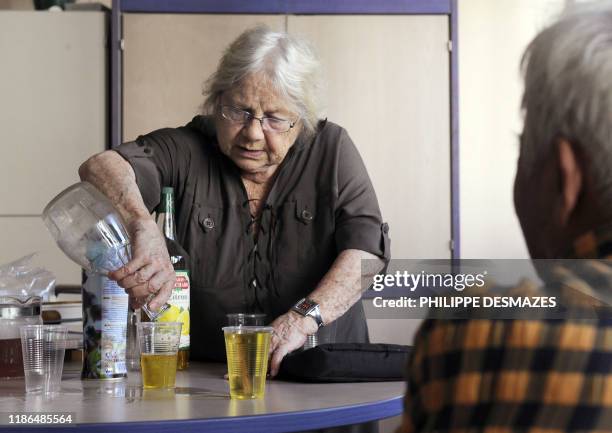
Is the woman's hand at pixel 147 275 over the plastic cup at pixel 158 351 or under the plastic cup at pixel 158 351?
over

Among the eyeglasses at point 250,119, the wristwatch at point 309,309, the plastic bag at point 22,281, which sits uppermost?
the eyeglasses at point 250,119

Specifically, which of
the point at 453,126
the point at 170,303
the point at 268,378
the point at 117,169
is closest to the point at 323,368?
the point at 268,378

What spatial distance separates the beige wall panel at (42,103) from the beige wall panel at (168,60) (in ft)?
0.39

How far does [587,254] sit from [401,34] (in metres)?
2.95

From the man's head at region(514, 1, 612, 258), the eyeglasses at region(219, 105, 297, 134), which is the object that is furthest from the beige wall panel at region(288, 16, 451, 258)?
the man's head at region(514, 1, 612, 258)

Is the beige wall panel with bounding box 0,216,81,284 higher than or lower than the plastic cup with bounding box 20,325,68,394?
higher

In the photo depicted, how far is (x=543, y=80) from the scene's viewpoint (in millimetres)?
657

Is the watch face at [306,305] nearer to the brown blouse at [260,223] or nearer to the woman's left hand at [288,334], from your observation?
the woman's left hand at [288,334]

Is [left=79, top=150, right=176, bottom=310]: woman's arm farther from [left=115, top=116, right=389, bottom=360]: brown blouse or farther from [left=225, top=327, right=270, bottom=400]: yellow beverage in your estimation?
[left=225, top=327, right=270, bottom=400]: yellow beverage

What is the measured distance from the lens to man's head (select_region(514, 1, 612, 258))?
636 mm

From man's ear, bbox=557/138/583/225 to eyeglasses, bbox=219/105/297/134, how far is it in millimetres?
1230

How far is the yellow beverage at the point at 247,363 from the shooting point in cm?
124

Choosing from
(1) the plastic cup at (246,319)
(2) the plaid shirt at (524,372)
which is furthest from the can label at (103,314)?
(2) the plaid shirt at (524,372)

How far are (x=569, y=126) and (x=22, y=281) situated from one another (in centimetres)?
116
